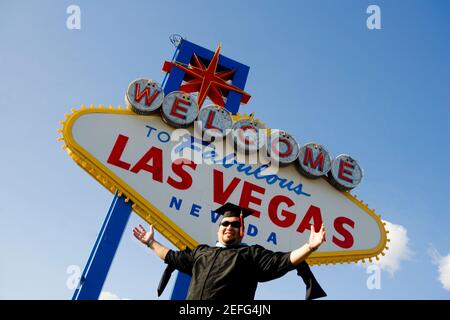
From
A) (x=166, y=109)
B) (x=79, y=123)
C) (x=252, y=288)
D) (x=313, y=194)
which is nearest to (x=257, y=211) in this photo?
(x=313, y=194)

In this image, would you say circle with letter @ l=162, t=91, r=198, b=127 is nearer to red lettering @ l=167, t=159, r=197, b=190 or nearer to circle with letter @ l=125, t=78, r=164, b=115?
circle with letter @ l=125, t=78, r=164, b=115

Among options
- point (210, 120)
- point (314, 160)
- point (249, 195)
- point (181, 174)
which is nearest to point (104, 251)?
point (181, 174)

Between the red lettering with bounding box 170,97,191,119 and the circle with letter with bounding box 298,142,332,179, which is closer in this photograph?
the red lettering with bounding box 170,97,191,119

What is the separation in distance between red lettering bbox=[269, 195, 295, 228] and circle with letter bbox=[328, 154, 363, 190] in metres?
1.31

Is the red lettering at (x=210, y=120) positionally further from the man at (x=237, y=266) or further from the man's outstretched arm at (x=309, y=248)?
the man's outstretched arm at (x=309, y=248)

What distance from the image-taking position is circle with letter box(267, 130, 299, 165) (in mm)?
9141

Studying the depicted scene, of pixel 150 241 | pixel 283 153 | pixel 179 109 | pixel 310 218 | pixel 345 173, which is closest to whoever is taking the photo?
pixel 150 241

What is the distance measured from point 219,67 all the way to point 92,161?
4.79 meters

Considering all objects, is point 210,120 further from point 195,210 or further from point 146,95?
point 195,210

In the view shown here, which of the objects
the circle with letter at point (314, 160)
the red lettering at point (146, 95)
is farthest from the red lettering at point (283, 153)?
the red lettering at point (146, 95)

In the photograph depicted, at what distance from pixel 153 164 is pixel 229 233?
5.07 metres

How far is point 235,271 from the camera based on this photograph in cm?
307

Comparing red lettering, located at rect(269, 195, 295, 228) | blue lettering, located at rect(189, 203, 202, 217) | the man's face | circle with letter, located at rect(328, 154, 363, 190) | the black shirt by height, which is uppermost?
circle with letter, located at rect(328, 154, 363, 190)

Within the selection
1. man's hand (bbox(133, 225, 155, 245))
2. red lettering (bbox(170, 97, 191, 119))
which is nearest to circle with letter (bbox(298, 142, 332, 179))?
red lettering (bbox(170, 97, 191, 119))
